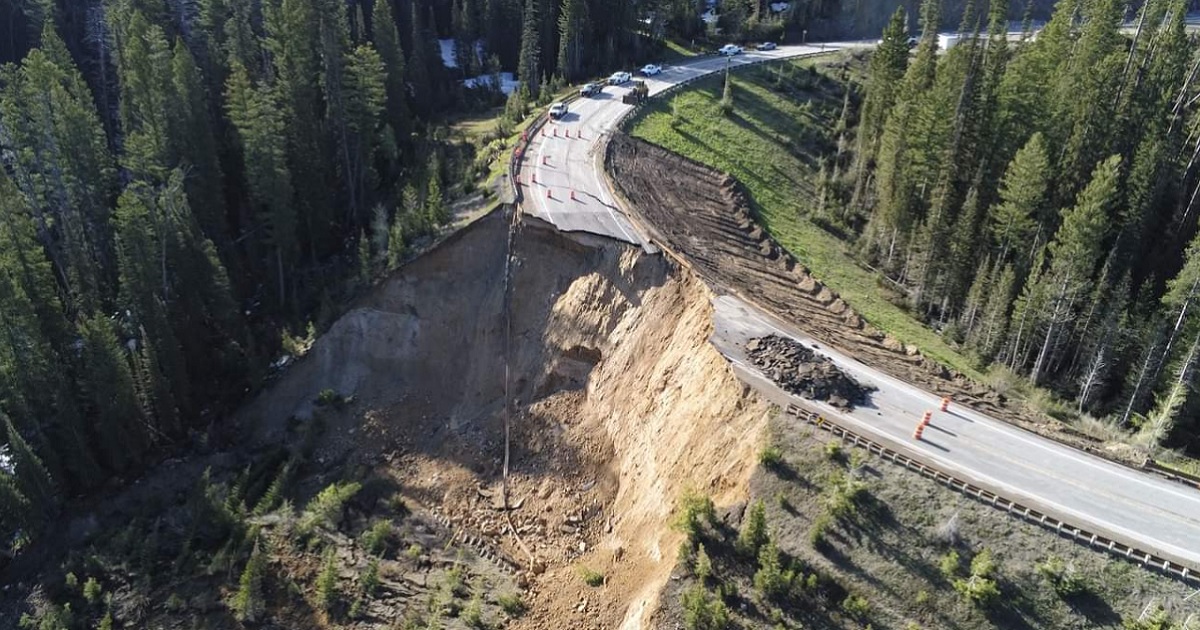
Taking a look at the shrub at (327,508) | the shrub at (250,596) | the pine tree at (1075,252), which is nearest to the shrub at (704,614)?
the shrub at (250,596)

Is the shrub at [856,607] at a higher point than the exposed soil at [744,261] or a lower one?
lower

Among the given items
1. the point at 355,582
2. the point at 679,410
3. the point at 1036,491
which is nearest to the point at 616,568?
the point at 679,410

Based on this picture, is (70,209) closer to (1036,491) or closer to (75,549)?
(75,549)

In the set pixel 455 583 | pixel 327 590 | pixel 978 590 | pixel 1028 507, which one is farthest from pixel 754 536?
pixel 327 590

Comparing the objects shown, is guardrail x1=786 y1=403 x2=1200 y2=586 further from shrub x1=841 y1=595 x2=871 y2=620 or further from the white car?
the white car

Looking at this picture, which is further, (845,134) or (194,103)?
(845,134)

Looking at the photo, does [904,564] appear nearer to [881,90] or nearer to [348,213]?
[881,90]

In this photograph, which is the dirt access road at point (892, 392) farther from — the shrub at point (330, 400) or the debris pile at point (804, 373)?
the shrub at point (330, 400)
